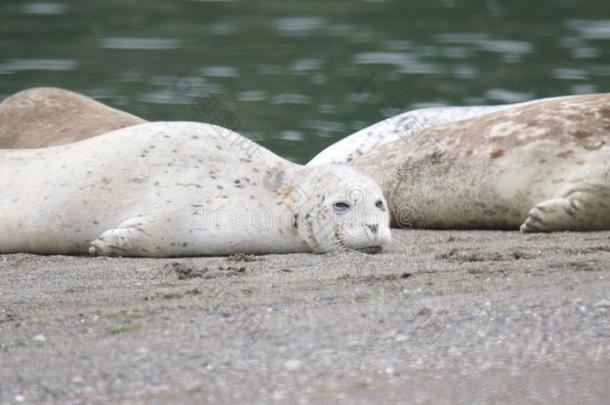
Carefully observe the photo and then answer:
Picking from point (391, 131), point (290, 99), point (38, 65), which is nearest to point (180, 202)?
point (391, 131)

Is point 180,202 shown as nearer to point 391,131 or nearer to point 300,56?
point 391,131

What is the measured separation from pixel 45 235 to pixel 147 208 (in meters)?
0.47

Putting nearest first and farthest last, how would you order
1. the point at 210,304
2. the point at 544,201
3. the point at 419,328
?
1. the point at 419,328
2. the point at 210,304
3. the point at 544,201

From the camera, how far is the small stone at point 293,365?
11.6 ft

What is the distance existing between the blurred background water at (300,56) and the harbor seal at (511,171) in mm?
2839

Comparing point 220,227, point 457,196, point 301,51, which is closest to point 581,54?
point 301,51

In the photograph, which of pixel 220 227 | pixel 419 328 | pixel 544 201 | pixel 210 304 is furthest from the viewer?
pixel 544 201

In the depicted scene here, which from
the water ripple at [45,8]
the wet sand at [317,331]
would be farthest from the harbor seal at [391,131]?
the water ripple at [45,8]

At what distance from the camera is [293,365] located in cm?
358

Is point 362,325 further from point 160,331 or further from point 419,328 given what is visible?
point 160,331

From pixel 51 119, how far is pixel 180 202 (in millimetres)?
2167

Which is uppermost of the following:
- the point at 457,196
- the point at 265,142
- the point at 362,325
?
the point at 362,325

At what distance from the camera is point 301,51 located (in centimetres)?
1310

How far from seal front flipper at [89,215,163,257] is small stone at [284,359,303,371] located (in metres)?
2.20
